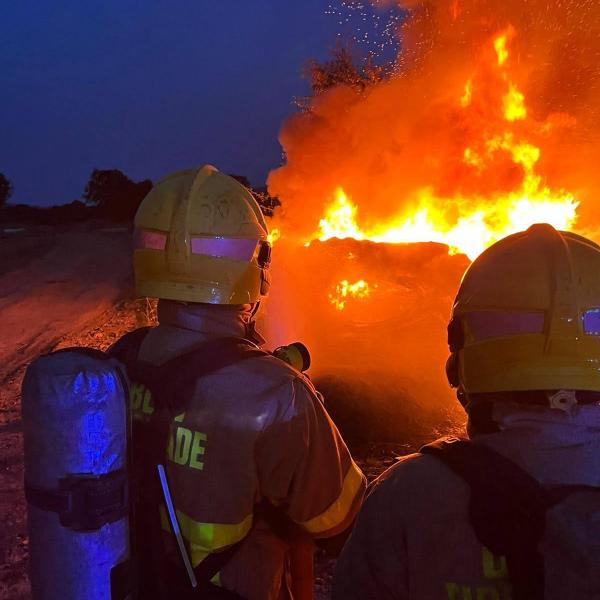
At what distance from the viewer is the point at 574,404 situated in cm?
137

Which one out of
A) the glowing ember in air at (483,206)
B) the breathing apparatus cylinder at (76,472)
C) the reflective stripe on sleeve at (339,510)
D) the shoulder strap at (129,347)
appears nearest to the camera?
the breathing apparatus cylinder at (76,472)

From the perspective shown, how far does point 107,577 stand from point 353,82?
14.1m

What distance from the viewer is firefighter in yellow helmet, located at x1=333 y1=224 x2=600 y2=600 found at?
1.17 m

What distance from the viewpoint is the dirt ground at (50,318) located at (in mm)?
4992

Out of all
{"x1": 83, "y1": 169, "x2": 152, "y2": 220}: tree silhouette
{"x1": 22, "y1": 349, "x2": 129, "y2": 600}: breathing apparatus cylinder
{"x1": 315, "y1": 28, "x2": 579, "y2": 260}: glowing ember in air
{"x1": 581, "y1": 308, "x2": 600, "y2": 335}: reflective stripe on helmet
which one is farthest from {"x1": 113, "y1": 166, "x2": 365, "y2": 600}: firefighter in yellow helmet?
{"x1": 83, "y1": 169, "x2": 152, "y2": 220}: tree silhouette

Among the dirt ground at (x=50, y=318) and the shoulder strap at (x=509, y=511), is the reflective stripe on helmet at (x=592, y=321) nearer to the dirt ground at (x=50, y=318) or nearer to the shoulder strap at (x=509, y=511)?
the shoulder strap at (x=509, y=511)

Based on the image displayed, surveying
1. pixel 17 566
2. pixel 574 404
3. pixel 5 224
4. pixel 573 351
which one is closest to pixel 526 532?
pixel 574 404

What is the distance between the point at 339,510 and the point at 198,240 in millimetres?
1195

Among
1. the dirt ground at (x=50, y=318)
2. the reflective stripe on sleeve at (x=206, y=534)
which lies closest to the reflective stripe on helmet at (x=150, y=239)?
the reflective stripe on sleeve at (x=206, y=534)

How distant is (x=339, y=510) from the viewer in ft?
6.89

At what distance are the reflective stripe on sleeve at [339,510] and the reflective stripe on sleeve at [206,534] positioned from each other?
10.1 inches

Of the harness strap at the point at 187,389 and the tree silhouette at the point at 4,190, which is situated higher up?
the tree silhouette at the point at 4,190

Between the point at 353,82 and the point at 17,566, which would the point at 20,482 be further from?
the point at 353,82

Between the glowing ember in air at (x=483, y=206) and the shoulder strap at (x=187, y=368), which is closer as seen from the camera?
the shoulder strap at (x=187, y=368)
